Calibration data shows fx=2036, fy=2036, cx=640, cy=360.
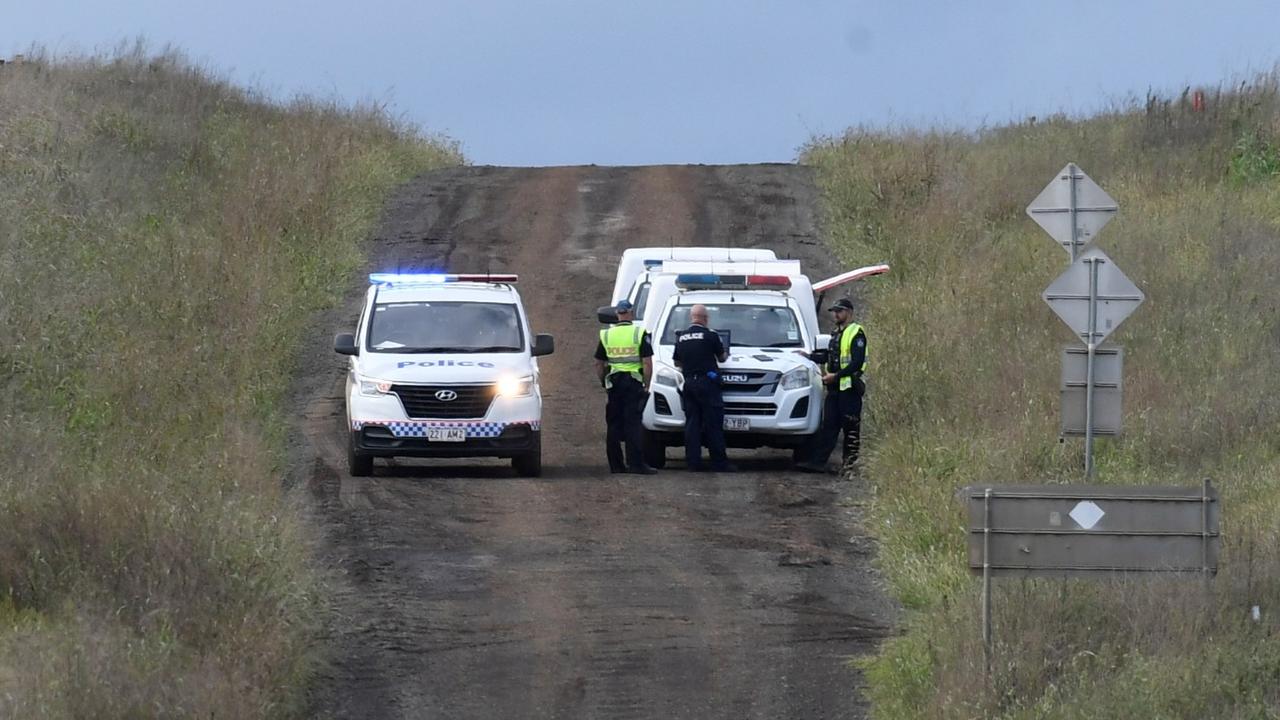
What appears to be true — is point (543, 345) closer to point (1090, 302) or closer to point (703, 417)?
point (703, 417)

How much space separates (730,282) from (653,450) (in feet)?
7.38

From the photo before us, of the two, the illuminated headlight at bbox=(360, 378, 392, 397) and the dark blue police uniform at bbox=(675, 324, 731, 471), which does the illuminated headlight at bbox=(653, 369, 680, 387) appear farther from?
the illuminated headlight at bbox=(360, 378, 392, 397)

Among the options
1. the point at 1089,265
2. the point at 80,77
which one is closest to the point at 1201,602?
the point at 1089,265

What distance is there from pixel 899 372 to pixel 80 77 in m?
21.8

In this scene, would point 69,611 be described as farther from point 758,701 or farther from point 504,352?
point 504,352

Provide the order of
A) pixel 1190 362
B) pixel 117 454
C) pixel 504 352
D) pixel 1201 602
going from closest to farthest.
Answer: pixel 1201 602 < pixel 117 454 < pixel 504 352 < pixel 1190 362

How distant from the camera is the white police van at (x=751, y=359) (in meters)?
20.9

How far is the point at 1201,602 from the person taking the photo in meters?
12.5

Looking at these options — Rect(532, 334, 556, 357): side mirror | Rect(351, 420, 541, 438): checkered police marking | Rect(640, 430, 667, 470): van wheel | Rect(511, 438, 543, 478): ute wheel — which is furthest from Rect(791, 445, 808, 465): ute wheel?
Rect(351, 420, 541, 438): checkered police marking

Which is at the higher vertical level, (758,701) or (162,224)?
(162,224)

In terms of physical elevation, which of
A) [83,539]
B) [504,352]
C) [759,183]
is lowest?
[83,539]

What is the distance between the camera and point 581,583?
52.0ft

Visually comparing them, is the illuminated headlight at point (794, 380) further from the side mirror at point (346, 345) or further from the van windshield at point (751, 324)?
the side mirror at point (346, 345)

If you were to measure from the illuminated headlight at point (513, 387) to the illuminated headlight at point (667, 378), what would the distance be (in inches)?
67.5
